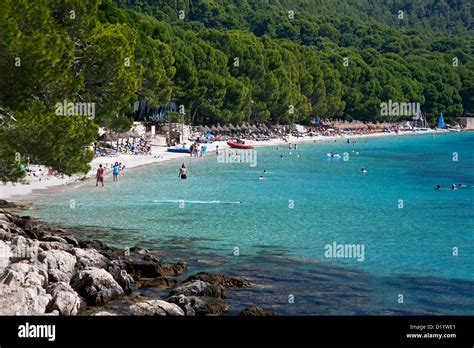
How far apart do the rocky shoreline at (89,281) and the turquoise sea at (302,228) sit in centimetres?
115

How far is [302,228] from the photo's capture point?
50500 mm

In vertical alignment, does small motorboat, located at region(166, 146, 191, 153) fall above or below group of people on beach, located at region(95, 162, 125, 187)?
above

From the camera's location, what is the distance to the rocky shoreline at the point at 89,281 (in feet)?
84.4

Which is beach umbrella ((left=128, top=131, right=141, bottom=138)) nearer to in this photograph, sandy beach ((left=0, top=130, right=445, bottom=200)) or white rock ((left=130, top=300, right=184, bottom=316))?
sandy beach ((left=0, top=130, right=445, bottom=200))

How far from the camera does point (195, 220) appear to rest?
51.4 m

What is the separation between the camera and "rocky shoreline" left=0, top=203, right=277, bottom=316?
25.7 meters

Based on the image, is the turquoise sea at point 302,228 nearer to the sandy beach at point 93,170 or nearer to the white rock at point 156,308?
the sandy beach at point 93,170

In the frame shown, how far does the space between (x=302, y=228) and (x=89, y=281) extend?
76.8 feet

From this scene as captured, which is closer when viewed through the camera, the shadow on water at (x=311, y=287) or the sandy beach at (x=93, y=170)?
the shadow on water at (x=311, y=287)

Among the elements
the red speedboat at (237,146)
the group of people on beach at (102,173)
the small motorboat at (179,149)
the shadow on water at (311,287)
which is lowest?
the shadow on water at (311,287)

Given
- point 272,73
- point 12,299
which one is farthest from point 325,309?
point 272,73

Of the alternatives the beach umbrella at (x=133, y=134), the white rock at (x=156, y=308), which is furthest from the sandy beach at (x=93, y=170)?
the white rock at (x=156, y=308)

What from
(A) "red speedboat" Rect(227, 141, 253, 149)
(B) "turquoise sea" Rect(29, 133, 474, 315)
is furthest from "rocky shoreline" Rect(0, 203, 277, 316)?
(A) "red speedboat" Rect(227, 141, 253, 149)

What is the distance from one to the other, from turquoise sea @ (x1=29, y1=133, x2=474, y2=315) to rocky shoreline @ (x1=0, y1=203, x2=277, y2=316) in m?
1.15
